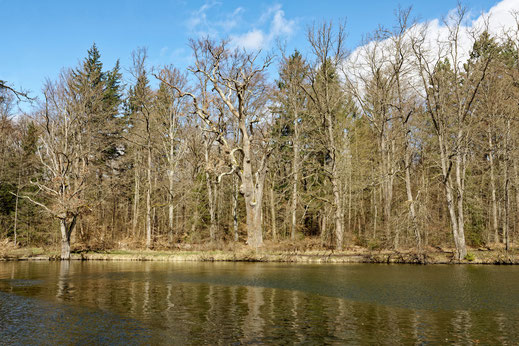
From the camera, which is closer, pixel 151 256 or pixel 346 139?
pixel 151 256

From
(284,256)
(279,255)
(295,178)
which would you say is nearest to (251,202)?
(279,255)

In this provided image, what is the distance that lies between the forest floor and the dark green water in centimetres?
529

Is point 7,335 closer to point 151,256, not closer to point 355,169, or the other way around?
point 151,256

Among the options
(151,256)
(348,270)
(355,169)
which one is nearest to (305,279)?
(348,270)

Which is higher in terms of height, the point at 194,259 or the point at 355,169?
the point at 355,169

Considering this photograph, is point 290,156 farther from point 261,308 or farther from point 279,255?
point 261,308

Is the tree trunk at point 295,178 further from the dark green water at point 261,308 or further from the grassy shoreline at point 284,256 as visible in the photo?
the dark green water at point 261,308

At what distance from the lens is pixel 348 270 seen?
20.5 m

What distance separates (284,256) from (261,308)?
1483 cm

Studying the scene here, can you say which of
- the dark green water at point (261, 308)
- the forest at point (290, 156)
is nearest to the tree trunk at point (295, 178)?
the forest at point (290, 156)

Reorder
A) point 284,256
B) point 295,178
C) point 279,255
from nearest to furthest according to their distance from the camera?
point 284,256 → point 279,255 → point 295,178

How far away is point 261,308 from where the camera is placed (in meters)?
11.2

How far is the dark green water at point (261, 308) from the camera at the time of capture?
8.34 meters

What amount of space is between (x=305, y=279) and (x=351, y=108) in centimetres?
2640
